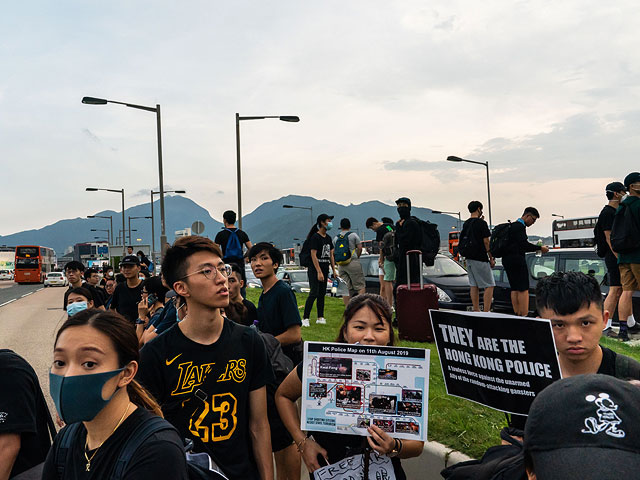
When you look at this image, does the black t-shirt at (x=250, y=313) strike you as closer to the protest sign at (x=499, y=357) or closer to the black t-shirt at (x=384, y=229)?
the protest sign at (x=499, y=357)

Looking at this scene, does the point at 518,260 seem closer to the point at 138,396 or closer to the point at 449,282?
the point at 449,282

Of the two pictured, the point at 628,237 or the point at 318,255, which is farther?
the point at 318,255

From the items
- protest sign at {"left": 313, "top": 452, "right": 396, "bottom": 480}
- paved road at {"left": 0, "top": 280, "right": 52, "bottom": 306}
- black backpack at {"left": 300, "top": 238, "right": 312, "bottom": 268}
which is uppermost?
black backpack at {"left": 300, "top": 238, "right": 312, "bottom": 268}

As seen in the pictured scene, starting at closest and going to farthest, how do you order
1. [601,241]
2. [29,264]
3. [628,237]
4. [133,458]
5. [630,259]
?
[133,458] → [628,237] → [630,259] → [601,241] → [29,264]

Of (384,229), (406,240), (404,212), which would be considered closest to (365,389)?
(406,240)

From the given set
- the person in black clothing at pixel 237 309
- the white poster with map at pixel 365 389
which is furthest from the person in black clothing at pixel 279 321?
the white poster with map at pixel 365 389

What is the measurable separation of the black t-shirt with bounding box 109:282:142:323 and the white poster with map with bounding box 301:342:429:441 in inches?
228

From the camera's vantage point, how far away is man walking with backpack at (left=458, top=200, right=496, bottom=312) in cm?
944

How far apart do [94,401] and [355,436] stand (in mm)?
1363

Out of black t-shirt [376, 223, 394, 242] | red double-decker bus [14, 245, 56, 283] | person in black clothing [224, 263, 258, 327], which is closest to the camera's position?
person in black clothing [224, 263, 258, 327]

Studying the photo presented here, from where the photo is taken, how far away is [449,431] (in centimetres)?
444

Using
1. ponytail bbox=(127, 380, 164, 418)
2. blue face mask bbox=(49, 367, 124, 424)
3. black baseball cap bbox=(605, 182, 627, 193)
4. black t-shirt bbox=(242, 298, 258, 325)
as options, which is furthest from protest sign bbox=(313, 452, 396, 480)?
black baseball cap bbox=(605, 182, 627, 193)

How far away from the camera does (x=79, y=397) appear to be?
2086 millimetres

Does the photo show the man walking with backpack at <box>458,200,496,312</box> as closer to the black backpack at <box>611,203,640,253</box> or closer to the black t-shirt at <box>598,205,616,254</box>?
the black t-shirt at <box>598,205,616,254</box>
